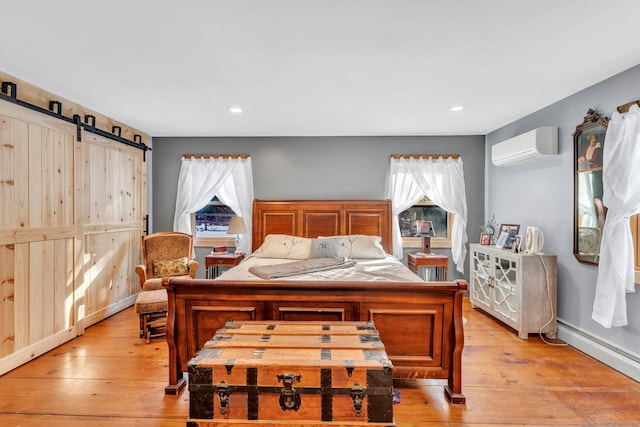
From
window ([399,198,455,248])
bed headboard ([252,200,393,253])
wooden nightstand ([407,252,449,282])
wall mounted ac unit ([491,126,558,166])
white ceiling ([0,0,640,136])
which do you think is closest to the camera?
white ceiling ([0,0,640,136])

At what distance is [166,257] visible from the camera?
426 centimetres

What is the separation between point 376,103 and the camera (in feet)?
11.0

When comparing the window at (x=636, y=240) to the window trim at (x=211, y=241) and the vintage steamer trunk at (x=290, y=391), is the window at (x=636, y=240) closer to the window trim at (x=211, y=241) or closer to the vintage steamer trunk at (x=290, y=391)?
the vintage steamer trunk at (x=290, y=391)

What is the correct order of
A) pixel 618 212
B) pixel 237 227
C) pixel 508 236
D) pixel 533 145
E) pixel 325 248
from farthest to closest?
pixel 237 227
pixel 325 248
pixel 508 236
pixel 533 145
pixel 618 212

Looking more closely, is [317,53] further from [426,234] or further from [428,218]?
[428,218]

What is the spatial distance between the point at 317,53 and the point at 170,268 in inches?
120

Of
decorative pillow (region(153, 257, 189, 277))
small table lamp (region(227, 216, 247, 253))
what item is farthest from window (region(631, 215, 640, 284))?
decorative pillow (region(153, 257, 189, 277))

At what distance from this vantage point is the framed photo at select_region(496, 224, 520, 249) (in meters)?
3.93

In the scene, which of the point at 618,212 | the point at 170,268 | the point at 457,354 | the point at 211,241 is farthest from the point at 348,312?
the point at 211,241

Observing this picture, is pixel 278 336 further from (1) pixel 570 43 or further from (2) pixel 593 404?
(1) pixel 570 43

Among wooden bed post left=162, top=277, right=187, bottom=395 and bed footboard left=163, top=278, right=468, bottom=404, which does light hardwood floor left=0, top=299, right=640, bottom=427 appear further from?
bed footboard left=163, top=278, right=468, bottom=404

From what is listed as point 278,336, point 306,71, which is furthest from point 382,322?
point 306,71

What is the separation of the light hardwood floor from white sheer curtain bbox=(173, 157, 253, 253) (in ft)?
6.84

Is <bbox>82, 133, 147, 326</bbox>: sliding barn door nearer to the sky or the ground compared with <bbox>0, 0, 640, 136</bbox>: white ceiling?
nearer to the ground
